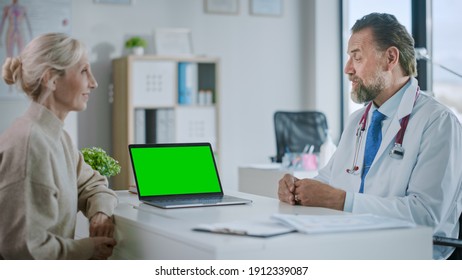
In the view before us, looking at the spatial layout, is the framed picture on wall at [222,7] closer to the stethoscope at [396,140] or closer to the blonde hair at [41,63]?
the stethoscope at [396,140]

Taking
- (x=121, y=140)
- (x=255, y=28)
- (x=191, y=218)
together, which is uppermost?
(x=255, y=28)

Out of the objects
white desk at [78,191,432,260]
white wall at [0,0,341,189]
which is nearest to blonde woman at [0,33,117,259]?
white desk at [78,191,432,260]

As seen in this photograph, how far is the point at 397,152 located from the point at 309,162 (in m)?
2.13

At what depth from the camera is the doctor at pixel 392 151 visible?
2.35 metres

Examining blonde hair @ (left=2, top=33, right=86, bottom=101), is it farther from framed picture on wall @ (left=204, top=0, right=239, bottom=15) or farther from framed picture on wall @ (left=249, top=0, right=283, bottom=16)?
framed picture on wall @ (left=249, top=0, right=283, bottom=16)

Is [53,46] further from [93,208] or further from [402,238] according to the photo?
[402,238]

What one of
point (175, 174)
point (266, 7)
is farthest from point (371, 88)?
point (266, 7)

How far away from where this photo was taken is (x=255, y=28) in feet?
21.1

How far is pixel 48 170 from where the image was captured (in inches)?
77.7

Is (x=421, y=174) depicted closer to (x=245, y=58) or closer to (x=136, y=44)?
(x=136, y=44)

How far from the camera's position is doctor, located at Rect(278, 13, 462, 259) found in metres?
2.35

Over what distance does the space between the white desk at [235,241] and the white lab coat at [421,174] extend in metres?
0.32
